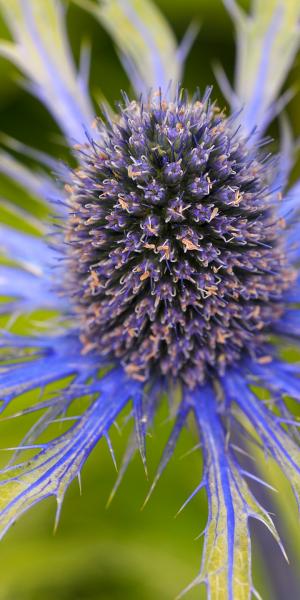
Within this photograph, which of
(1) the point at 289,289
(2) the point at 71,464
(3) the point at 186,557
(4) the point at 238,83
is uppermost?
Result: (4) the point at 238,83

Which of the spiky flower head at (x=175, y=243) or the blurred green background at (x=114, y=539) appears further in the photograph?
the blurred green background at (x=114, y=539)

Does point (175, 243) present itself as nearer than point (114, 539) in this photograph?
Yes

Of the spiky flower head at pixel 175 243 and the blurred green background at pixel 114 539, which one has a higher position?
the spiky flower head at pixel 175 243

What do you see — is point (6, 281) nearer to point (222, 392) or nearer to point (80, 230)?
point (80, 230)

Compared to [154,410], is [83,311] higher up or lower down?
higher up

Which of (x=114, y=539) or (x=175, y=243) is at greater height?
(x=175, y=243)

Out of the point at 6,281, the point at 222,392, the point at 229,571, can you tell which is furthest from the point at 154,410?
the point at 6,281

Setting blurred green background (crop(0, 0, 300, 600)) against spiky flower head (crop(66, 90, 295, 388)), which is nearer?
spiky flower head (crop(66, 90, 295, 388))

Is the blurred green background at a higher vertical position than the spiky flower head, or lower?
lower
